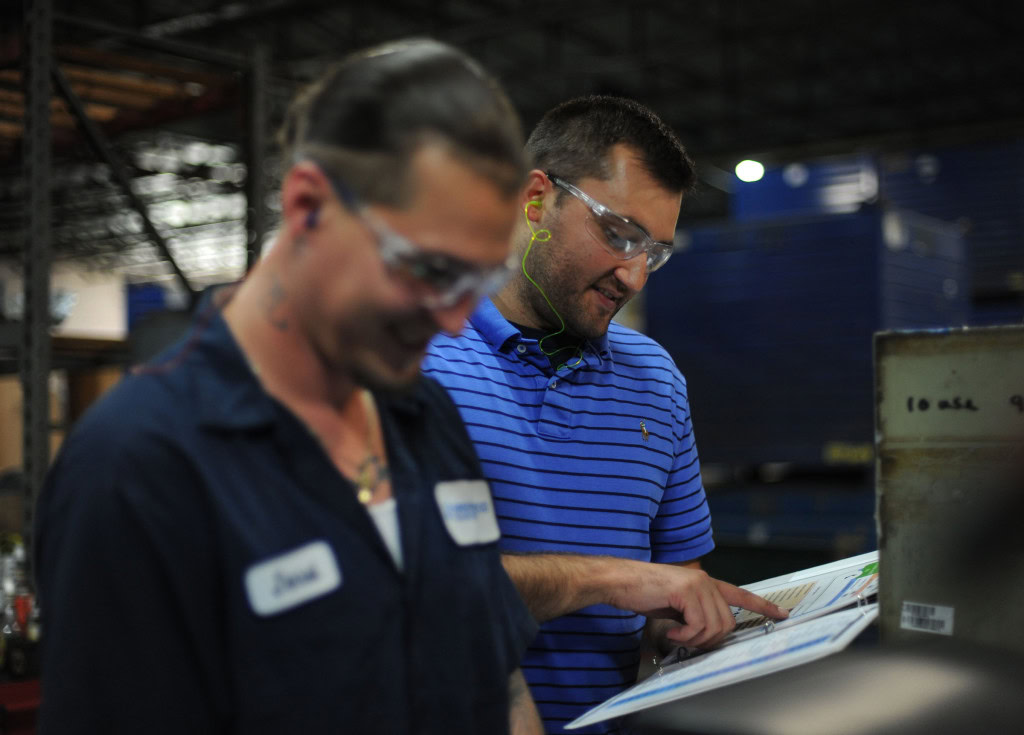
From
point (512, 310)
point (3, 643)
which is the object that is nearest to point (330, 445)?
point (512, 310)

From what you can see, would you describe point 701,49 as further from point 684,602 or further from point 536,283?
point 684,602

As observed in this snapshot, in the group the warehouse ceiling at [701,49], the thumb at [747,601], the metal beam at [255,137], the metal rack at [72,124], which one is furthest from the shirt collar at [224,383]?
the warehouse ceiling at [701,49]

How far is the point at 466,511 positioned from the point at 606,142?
837mm

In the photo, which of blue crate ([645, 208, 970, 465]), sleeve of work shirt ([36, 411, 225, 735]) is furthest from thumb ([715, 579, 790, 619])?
blue crate ([645, 208, 970, 465])

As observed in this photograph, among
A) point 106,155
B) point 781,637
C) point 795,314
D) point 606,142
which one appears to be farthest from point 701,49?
point 781,637

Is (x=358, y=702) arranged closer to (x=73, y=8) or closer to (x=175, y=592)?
(x=175, y=592)

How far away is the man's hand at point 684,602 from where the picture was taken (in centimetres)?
150

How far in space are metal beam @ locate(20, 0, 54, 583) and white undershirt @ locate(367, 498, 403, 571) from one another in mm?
2849

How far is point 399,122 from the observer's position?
91 centimetres

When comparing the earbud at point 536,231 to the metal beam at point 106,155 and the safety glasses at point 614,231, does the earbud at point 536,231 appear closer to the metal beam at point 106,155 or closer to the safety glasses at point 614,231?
the safety glasses at point 614,231

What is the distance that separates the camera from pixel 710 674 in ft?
3.99

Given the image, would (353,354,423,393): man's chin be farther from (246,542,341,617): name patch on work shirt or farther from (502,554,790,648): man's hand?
(502,554,790,648): man's hand

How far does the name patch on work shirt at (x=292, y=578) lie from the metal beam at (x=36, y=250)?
293cm

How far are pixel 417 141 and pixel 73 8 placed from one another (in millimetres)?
10368
